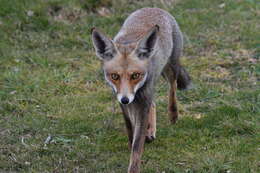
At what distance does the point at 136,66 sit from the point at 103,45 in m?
0.45

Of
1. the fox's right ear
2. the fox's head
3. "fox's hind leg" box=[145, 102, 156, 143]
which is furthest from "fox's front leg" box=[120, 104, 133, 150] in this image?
the fox's right ear

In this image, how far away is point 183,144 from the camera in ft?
20.2

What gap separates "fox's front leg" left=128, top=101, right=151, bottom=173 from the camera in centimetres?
534

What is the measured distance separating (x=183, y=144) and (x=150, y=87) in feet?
3.03

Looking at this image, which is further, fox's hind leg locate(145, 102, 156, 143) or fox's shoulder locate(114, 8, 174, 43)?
fox's hind leg locate(145, 102, 156, 143)

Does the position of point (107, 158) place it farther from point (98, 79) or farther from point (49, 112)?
point (98, 79)

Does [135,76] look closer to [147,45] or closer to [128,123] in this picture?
[147,45]

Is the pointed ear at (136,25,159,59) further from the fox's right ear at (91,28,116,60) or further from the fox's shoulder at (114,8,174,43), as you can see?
the fox's shoulder at (114,8,174,43)

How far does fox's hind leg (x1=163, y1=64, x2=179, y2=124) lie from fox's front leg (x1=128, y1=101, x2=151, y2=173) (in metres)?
1.21

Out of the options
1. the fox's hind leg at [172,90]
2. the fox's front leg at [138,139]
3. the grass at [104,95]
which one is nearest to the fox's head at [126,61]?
the fox's front leg at [138,139]

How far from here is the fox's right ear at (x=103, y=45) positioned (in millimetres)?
5375

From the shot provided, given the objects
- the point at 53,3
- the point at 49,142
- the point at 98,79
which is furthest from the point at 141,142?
the point at 53,3

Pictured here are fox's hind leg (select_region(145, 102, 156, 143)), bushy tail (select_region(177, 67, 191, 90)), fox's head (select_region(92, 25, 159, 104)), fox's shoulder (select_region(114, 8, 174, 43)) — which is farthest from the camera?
bushy tail (select_region(177, 67, 191, 90))

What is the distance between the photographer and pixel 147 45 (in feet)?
18.0
